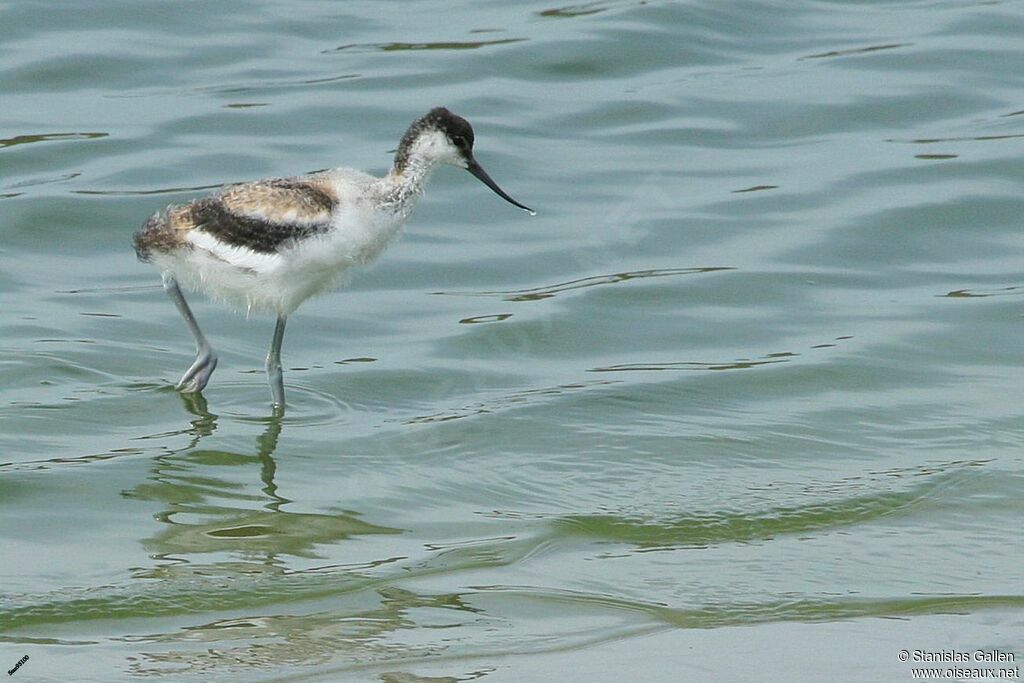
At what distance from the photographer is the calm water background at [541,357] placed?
5.94m

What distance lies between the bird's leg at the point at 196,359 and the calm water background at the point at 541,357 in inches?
4.1

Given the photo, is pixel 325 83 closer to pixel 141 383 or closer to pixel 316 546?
pixel 141 383

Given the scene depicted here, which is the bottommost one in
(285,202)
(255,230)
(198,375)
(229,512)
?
(229,512)

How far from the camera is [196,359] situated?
28.7 feet

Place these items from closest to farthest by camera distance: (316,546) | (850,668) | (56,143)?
(850,668) → (316,546) → (56,143)

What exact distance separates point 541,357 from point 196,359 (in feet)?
5.62

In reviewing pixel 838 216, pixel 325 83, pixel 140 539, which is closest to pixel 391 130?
pixel 325 83

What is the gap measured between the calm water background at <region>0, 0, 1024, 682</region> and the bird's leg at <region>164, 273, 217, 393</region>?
11 cm

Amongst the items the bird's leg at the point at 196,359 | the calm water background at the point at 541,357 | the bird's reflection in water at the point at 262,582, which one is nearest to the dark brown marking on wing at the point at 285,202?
the bird's leg at the point at 196,359

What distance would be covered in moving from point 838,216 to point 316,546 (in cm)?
556

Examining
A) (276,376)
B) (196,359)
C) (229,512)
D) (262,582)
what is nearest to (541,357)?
(276,376)

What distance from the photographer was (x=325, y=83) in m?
14.0

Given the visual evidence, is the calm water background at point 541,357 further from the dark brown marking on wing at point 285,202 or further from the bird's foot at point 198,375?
the dark brown marking on wing at point 285,202

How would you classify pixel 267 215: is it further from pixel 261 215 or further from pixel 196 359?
pixel 196 359
